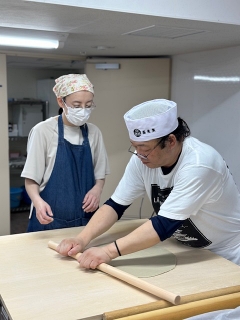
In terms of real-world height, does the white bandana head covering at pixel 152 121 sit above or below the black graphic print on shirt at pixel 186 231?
above

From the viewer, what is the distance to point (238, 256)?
1.41m

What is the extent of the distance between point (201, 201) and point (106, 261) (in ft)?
1.20

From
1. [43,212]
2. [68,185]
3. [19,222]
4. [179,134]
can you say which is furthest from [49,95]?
[179,134]

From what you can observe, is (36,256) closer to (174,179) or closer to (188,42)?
(174,179)

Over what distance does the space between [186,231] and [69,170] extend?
2.06 ft

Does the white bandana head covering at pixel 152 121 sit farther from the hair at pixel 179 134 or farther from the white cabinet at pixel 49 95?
the white cabinet at pixel 49 95

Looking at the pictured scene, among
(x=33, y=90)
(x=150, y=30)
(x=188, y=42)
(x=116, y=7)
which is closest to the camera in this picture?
(x=116, y=7)

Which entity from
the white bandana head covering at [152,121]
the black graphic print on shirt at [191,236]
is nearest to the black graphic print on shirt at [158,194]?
the black graphic print on shirt at [191,236]

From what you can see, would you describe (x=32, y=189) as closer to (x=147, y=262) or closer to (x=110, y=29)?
(x=147, y=262)

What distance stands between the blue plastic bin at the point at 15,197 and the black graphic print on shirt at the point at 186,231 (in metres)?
2.96

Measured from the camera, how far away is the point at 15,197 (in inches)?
164

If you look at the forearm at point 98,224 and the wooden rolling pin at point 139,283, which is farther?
the forearm at point 98,224

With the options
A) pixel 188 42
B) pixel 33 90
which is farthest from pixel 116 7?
pixel 33 90

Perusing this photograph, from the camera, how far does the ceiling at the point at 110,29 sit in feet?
4.72
